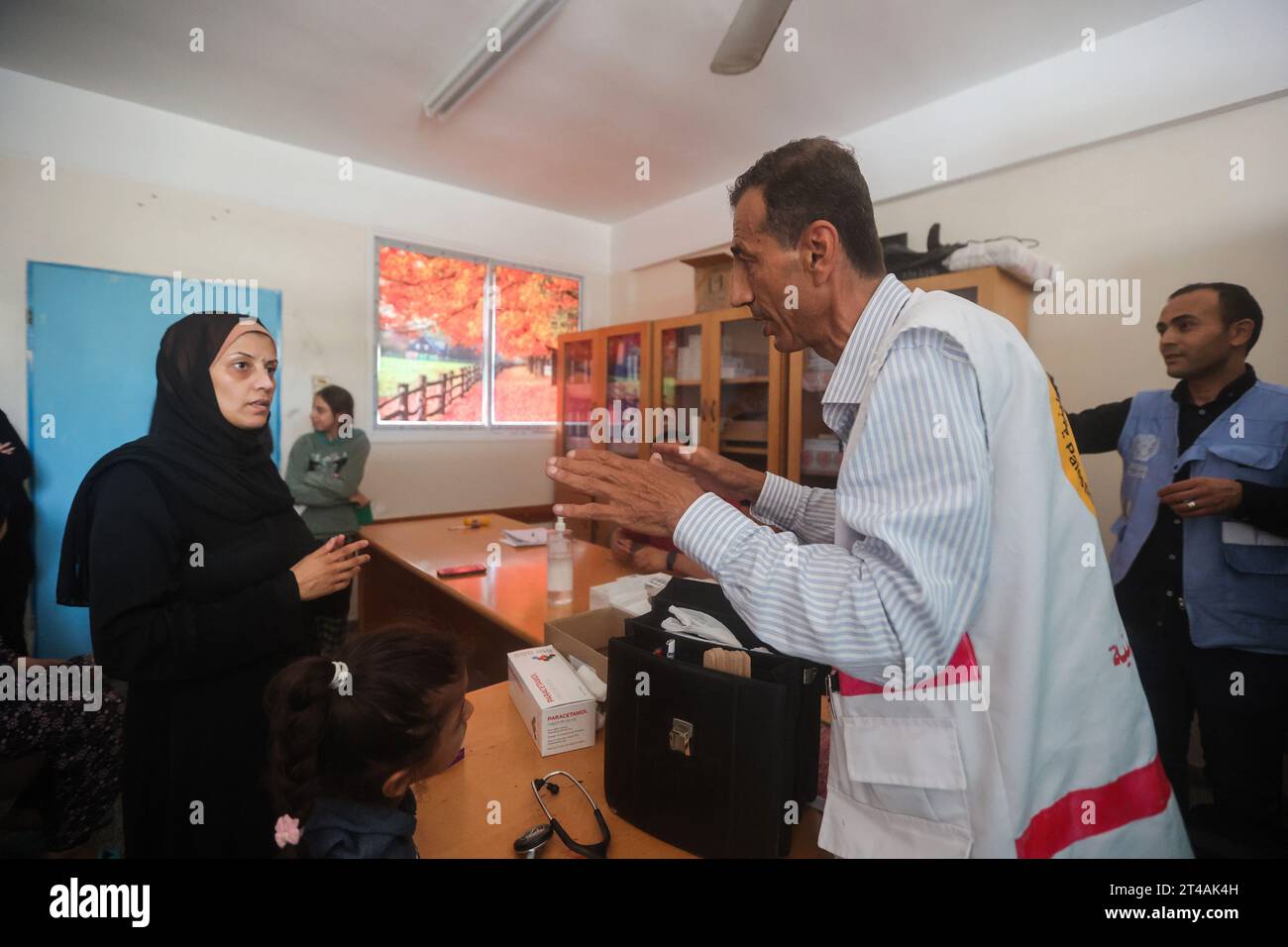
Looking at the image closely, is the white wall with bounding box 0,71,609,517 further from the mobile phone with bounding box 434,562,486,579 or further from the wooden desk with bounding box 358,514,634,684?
the mobile phone with bounding box 434,562,486,579

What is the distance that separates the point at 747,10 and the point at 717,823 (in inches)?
73.9

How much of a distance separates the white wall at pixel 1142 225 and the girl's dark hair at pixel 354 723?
9.49 ft

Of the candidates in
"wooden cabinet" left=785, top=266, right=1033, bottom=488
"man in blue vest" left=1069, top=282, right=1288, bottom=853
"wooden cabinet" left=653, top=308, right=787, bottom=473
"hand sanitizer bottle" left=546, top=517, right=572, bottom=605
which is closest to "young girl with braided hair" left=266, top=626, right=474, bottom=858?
"hand sanitizer bottle" left=546, top=517, right=572, bottom=605

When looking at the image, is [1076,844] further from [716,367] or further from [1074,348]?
[716,367]

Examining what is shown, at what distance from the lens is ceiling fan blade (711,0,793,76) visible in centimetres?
152

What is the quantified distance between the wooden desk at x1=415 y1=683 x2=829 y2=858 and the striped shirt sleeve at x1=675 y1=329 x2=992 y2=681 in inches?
16.9

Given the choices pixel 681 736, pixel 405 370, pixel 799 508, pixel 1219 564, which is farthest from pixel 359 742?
pixel 405 370

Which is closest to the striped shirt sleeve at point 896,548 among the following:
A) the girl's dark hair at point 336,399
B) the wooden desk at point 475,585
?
the wooden desk at point 475,585

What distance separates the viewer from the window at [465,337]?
3.96 metres

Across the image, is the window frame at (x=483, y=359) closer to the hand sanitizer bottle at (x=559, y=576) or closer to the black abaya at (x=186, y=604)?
the hand sanitizer bottle at (x=559, y=576)

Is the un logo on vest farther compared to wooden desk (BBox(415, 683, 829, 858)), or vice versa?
the un logo on vest

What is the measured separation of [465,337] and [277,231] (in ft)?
4.19
